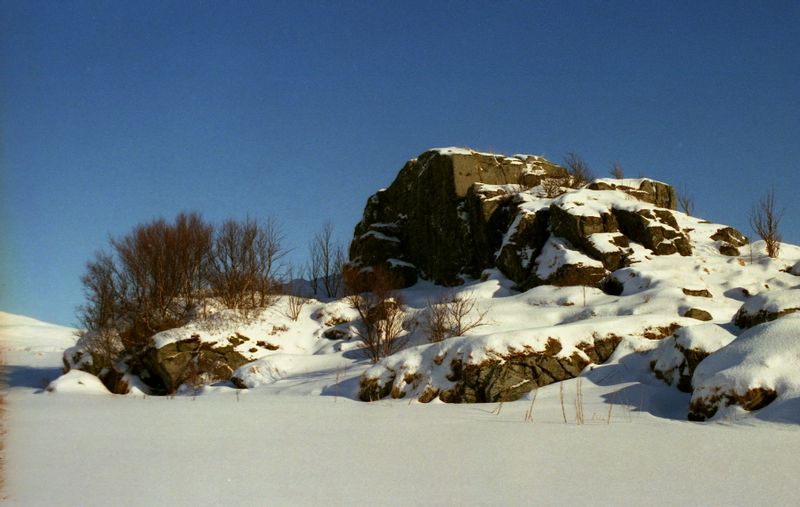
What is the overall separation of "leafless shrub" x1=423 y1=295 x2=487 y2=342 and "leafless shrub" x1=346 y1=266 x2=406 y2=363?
1.16 meters

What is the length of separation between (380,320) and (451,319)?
2.47m

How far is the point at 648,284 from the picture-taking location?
18.8 metres

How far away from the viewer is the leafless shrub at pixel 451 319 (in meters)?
18.5

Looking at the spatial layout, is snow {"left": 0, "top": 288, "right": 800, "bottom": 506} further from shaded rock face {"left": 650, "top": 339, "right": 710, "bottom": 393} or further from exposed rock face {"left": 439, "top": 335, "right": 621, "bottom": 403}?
exposed rock face {"left": 439, "top": 335, "right": 621, "bottom": 403}

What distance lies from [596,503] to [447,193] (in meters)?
Result: 27.7

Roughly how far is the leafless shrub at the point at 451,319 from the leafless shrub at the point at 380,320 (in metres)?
1.16

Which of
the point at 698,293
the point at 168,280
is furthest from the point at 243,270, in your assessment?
the point at 698,293

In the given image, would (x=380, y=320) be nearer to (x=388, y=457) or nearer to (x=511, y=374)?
(x=511, y=374)

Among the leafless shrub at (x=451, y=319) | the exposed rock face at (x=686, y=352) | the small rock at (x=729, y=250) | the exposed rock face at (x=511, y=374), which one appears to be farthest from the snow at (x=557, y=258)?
the exposed rock face at (x=686, y=352)

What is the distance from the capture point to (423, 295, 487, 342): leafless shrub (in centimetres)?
1847

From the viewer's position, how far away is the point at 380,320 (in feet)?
65.3

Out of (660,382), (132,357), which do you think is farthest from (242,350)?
(660,382)

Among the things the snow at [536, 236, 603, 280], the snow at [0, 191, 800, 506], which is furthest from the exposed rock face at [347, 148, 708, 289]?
the snow at [0, 191, 800, 506]

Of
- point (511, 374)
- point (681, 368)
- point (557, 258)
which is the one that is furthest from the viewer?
point (557, 258)
